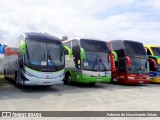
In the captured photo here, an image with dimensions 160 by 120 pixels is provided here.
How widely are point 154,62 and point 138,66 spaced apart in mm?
2570

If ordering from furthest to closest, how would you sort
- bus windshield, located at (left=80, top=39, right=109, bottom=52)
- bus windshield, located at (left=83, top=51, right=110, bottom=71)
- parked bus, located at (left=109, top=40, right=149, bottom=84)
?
parked bus, located at (left=109, top=40, right=149, bottom=84) < bus windshield, located at (left=80, top=39, right=109, bottom=52) < bus windshield, located at (left=83, top=51, right=110, bottom=71)

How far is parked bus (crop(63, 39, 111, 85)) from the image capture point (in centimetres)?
1591

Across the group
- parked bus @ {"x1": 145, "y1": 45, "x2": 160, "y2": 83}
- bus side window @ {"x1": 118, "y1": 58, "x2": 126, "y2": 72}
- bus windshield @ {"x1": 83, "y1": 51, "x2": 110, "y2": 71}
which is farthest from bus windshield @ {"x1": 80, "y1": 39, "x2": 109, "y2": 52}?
parked bus @ {"x1": 145, "y1": 45, "x2": 160, "y2": 83}

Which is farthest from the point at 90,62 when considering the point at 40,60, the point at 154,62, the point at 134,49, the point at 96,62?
the point at 154,62

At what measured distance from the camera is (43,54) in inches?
546

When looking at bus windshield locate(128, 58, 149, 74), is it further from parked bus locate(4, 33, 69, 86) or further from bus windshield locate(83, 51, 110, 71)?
parked bus locate(4, 33, 69, 86)

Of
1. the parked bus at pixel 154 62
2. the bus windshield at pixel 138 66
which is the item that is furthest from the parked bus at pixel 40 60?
the parked bus at pixel 154 62

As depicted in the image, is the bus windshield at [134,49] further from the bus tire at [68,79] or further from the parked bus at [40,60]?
the parked bus at [40,60]

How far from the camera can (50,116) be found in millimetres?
8117

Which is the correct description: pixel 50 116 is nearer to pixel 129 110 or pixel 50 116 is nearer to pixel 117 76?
pixel 129 110

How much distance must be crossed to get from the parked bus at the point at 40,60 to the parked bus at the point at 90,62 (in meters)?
1.89

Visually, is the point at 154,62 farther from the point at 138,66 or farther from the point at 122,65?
the point at 122,65

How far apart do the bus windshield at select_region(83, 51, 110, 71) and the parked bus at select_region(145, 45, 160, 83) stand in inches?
217

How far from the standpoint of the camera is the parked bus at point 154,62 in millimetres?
20484
